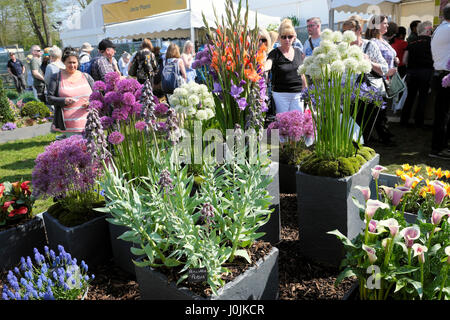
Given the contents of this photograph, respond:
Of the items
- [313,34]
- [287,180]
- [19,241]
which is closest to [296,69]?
[313,34]

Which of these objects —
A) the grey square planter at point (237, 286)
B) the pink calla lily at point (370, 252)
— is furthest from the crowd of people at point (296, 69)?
the pink calla lily at point (370, 252)

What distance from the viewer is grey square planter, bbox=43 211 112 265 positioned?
2.63m

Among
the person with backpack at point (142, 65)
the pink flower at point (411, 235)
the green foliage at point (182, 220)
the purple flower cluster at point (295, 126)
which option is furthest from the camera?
the person with backpack at point (142, 65)

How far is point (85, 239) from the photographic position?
269 cm

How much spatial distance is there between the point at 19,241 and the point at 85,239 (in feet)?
1.98

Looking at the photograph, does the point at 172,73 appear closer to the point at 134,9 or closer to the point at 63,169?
the point at 63,169

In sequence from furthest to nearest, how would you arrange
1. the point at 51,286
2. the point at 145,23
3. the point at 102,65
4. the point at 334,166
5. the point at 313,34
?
the point at 145,23
the point at 313,34
the point at 102,65
the point at 334,166
the point at 51,286

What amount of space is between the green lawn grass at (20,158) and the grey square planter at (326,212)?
2975mm

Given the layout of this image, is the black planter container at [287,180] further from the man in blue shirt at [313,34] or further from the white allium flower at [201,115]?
the man in blue shirt at [313,34]

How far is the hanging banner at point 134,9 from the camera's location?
39.5ft

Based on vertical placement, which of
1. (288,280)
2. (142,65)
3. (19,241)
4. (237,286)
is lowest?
(288,280)

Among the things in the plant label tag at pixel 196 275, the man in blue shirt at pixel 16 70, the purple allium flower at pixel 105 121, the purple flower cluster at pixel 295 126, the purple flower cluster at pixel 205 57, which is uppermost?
the man in blue shirt at pixel 16 70

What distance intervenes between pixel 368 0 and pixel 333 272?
7.41 m
